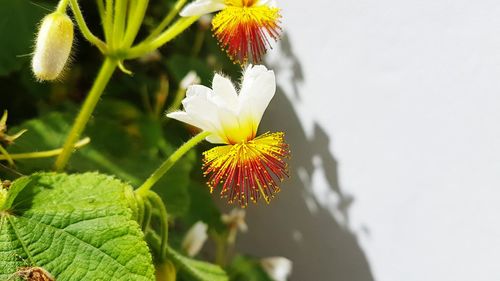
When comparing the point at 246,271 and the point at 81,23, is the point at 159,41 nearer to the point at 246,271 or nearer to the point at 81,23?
the point at 81,23

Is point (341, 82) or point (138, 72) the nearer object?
point (341, 82)

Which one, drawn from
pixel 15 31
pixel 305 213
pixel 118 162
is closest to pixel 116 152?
pixel 118 162

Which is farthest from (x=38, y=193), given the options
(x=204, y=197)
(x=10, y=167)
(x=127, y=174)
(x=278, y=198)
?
(x=278, y=198)

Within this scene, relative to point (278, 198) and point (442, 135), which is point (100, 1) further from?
point (278, 198)

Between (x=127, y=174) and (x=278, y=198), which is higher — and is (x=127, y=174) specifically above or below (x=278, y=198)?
above

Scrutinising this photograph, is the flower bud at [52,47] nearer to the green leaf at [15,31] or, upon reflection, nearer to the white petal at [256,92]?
the white petal at [256,92]

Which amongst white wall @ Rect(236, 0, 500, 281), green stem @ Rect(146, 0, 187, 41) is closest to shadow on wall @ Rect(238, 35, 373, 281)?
white wall @ Rect(236, 0, 500, 281)
